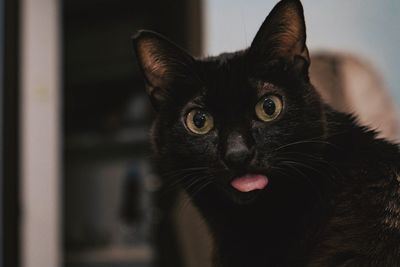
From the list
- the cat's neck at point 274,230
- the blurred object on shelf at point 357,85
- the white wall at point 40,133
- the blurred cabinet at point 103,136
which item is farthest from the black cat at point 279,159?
the blurred cabinet at point 103,136

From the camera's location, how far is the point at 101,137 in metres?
3.67

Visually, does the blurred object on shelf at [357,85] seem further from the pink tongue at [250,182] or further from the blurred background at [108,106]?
the pink tongue at [250,182]

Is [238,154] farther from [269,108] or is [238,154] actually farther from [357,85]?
[357,85]

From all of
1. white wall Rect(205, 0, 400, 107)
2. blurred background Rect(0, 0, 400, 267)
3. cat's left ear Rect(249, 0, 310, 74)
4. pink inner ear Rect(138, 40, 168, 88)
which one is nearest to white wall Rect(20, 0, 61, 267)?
blurred background Rect(0, 0, 400, 267)

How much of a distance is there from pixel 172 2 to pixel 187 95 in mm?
1768

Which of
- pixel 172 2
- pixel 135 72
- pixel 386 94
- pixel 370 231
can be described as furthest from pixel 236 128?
pixel 135 72

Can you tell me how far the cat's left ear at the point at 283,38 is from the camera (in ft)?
2.02

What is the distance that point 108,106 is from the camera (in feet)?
12.0

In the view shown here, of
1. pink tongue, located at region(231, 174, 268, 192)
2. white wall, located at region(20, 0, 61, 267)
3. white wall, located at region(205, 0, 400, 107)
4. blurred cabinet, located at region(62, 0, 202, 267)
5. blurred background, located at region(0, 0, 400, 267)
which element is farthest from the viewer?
blurred cabinet, located at region(62, 0, 202, 267)

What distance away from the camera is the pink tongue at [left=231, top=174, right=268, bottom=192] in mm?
576

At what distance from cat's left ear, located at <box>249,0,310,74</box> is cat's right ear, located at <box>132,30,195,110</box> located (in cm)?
9

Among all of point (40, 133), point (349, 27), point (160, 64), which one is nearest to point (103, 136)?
point (40, 133)

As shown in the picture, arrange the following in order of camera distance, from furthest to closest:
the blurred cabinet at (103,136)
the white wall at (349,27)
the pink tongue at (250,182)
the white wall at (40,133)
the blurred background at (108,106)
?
1. the blurred cabinet at (103,136)
2. the white wall at (40,133)
3. the blurred background at (108,106)
4. the white wall at (349,27)
5. the pink tongue at (250,182)

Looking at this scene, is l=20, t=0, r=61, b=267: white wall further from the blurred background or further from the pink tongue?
the pink tongue
